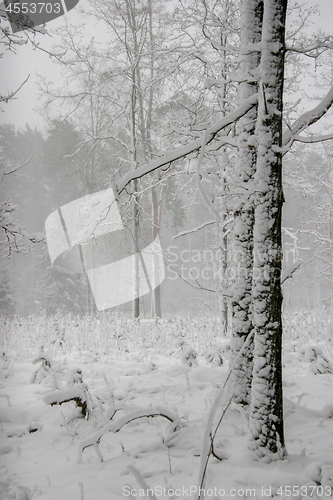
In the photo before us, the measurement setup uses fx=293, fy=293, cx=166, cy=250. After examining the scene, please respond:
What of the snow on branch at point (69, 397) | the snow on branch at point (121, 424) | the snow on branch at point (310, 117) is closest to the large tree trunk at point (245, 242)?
the snow on branch at point (310, 117)

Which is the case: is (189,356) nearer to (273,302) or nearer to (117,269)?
(273,302)

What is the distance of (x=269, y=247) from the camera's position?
90.4 inches

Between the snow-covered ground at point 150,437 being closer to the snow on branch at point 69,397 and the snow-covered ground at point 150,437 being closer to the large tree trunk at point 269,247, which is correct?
the snow on branch at point 69,397

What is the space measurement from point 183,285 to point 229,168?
81.2 ft

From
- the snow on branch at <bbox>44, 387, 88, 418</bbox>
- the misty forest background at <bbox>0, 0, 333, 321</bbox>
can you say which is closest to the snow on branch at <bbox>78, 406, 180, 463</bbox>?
the snow on branch at <bbox>44, 387, 88, 418</bbox>

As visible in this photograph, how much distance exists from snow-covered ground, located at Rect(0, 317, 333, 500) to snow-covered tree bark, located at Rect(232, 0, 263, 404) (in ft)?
1.15

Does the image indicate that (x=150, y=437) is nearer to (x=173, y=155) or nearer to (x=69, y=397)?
(x=69, y=397)

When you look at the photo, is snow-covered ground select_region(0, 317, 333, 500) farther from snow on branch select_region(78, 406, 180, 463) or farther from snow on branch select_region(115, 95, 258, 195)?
snow on branch select_region(115, 95, 258, 195)

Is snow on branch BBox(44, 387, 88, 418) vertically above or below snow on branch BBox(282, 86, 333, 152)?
below

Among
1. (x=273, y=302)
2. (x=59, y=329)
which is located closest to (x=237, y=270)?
(x=273, y=302)

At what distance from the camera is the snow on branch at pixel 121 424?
2.31m

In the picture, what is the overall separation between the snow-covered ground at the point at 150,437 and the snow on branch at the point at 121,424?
0.02 m

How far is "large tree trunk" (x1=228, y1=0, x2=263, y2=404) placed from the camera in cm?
310

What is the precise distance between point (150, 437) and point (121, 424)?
51 cm
